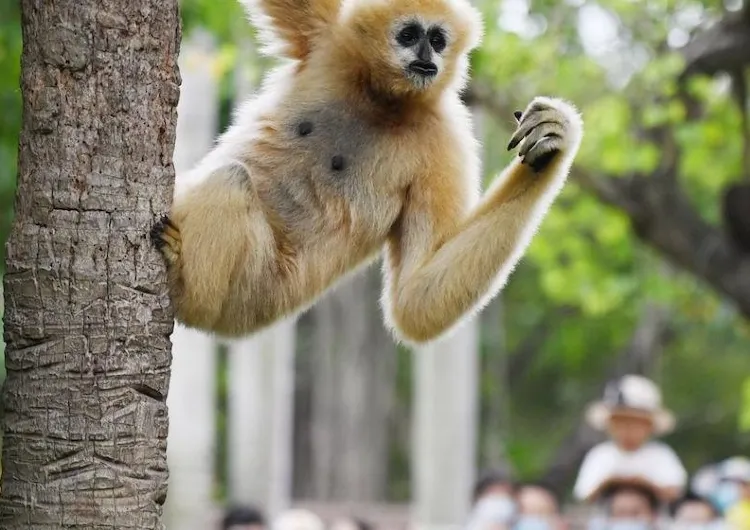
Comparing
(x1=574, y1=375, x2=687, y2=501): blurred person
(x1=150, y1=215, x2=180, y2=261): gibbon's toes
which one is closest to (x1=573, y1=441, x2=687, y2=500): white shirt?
(x1=574, y1=375, x2=687, y2=501): blurred person

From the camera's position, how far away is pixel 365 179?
571cm

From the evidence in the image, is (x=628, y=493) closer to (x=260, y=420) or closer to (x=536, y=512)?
(x=536, y=512)

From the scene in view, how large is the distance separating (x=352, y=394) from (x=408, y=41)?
26465 millimetres

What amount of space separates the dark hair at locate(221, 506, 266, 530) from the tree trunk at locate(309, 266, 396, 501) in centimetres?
2077

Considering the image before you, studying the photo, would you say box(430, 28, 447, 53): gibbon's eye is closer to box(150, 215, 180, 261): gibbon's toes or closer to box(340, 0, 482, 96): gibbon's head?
box(340, 0, 482, 96): gibbon's head

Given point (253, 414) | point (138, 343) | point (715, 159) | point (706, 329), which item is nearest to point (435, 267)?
point (138, 343)

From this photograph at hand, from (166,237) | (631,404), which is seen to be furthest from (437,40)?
(631,404)

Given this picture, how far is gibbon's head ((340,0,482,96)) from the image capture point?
18.9ft

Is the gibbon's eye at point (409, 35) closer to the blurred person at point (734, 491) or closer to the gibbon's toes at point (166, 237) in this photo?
the gibbon's toes at point (166, 237)

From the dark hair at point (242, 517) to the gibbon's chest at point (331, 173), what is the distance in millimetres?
4751

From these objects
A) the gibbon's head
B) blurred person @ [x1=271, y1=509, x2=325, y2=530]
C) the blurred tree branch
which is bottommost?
blurred person @ [x1=271, y1=509, x2=325, y2=530]

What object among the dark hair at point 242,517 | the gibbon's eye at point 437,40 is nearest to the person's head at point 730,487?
the dark hair at point 242,517

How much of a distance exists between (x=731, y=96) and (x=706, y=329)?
21.1 metres

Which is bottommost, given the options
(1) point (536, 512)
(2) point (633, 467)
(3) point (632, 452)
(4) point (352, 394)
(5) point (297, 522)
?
(5) point (297, 522)
